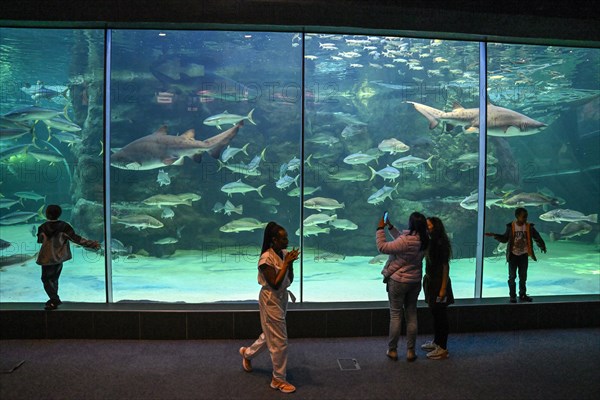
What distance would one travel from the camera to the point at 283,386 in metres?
3.61

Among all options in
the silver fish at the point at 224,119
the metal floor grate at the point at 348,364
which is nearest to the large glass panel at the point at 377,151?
the silver fish at the point at 224,119

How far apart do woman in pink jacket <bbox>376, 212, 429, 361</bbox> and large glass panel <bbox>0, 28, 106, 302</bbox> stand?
170 inches

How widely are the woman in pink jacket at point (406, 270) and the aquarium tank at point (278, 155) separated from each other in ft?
5.69

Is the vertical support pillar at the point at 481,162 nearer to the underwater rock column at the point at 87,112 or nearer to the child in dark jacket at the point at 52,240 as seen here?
the child in dark jacket at the point at 52,240

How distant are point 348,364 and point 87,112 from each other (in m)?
5.57

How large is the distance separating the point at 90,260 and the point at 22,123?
7.46 feet

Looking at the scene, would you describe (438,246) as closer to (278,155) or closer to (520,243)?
(520,243)

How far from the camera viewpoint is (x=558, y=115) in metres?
7.48

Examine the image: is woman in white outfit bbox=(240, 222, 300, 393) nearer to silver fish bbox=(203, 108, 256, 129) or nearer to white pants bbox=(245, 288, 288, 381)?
white pants bbox=(245, 288, 288, 381)

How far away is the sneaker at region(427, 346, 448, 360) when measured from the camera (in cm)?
439

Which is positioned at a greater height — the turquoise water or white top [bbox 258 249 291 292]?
white top [bbox 258 249 291 292]

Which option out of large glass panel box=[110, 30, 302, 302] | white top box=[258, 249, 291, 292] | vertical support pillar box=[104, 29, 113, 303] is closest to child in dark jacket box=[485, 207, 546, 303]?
large glass panel box=[110, 30, 302, 302]

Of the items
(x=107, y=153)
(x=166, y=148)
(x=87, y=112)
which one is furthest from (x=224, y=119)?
(x=87, y=112)

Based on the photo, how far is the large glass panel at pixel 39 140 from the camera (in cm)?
587
